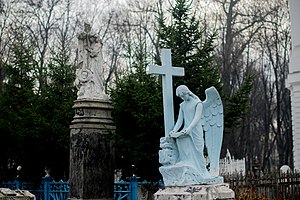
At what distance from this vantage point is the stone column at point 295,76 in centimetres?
1886

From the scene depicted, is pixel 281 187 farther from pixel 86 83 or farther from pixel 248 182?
pixel 86 83

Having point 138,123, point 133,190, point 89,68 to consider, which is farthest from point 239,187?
point 89,68

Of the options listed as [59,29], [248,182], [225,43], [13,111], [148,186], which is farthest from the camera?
[225,43]

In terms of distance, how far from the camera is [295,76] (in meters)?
18.8

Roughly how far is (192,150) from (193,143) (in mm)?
116

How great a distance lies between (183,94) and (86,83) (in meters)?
3.56

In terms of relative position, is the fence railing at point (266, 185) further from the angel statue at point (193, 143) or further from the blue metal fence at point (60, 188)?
the angel statue at point (193, 143)

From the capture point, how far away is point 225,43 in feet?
102

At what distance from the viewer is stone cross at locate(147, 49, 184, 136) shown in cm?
831

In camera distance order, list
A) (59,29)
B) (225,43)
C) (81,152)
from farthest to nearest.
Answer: (225,43) < (59,29) < (81,152)

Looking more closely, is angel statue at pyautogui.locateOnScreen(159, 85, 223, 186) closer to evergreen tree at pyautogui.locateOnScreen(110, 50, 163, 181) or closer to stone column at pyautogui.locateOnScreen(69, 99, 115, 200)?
stone column at pyautogui.locateOnScreen(69, 99, 115, 200)

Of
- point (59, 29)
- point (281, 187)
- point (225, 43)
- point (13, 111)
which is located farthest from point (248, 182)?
point (225, 43)

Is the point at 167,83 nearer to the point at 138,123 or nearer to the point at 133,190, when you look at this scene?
the point at 138,123

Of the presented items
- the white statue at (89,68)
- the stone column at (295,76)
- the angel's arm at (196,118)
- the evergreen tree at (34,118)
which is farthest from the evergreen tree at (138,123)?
the stone column at (295,76)
